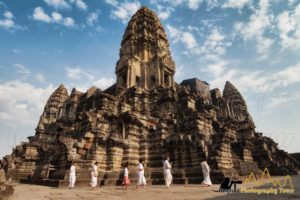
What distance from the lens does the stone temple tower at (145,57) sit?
23.7m

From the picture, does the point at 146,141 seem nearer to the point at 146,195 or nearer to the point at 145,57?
the point at 146,195

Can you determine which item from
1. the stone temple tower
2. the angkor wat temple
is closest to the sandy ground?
the angkor wat temple

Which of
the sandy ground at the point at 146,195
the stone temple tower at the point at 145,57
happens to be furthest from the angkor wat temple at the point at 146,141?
the sandy ground at the point at 146,195

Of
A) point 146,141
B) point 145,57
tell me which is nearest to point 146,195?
point 146,141

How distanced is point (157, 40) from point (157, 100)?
40.8 ft

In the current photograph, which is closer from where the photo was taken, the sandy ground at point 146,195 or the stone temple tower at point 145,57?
the sandy ground at point 146,195

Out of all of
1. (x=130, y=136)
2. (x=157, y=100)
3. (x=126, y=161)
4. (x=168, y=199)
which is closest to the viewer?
(x=168, y=199)

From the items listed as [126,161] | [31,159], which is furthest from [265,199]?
[31,159]

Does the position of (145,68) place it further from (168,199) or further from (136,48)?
(168,199)

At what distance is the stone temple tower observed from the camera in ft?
77.8

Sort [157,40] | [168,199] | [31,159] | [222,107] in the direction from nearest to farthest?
[168,199]
[31,159]
[157,40]
[222,107]

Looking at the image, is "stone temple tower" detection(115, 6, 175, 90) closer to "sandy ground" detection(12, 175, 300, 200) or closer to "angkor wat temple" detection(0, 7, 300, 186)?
"angkor wat temple" detection(0, 7, 300, 186)

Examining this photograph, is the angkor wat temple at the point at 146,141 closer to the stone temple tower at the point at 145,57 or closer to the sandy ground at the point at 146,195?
the stone temple tower at the point at 145,57

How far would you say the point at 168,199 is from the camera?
4883 millimetres
